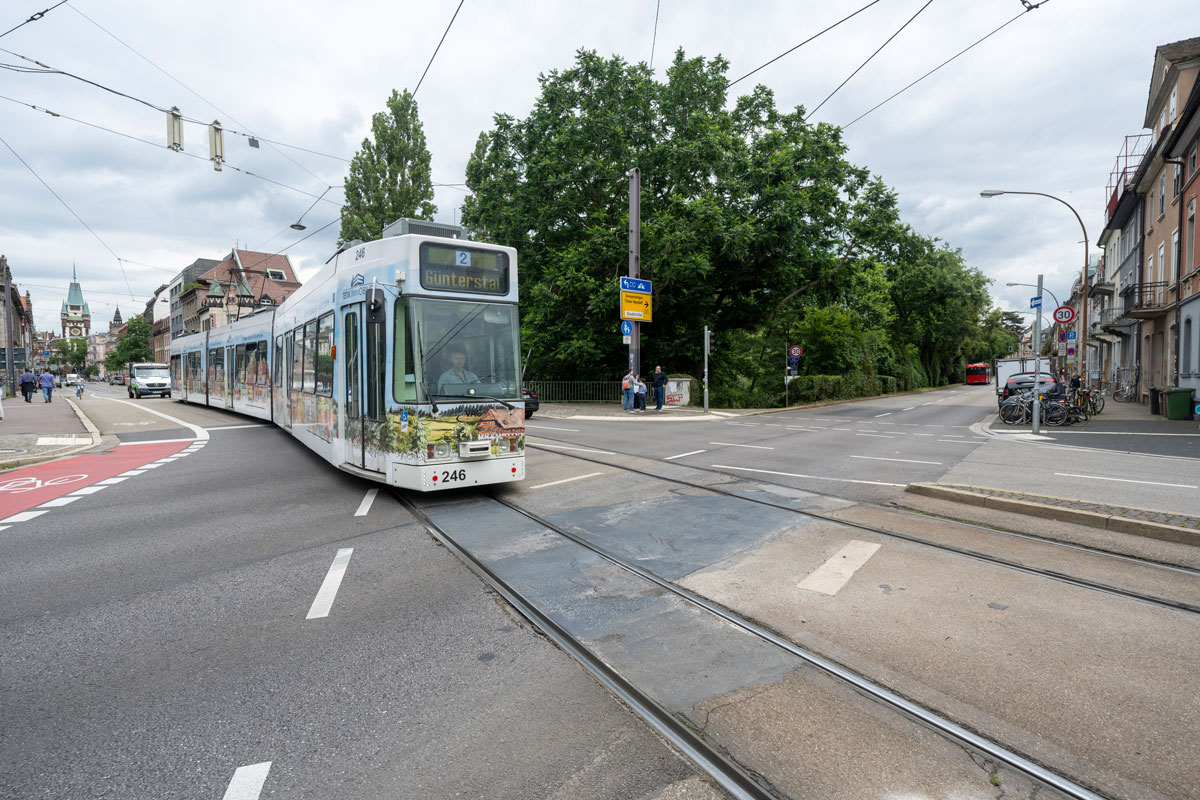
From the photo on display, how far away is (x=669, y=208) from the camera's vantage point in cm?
2791

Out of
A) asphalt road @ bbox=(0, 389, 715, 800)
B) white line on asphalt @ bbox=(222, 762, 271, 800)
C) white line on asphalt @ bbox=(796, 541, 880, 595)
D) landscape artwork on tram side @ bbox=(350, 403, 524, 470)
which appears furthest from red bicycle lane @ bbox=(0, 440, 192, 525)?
white line on asphalt @ bbox=(796, 541, 880, 595)

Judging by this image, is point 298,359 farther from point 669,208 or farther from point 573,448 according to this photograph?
point 669,208

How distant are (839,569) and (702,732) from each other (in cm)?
280

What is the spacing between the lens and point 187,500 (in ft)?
28.2

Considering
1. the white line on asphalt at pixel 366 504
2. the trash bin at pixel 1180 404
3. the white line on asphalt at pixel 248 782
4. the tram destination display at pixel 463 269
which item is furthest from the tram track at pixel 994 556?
the trash bin at pixel 1180 404

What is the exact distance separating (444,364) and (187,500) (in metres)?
4.00

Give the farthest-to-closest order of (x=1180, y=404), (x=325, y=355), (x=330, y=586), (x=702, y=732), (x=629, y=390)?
(x=629, y=390) < (x=1180, y=404) < (x=325, y=355) < (x=330, y=586) < (x=702, y=732)

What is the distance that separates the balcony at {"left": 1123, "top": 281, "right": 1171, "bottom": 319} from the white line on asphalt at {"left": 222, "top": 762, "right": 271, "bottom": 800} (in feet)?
105

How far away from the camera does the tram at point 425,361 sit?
7.70 m

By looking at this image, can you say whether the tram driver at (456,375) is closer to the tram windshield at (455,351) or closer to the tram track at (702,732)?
the tram windshield at (455,351)

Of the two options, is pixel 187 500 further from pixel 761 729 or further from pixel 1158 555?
pixel 1158 555

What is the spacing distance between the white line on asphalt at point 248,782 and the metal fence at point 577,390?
90.5 feet

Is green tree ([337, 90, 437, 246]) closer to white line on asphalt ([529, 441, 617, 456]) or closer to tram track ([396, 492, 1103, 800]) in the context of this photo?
white line on asphalt ([529, 441, 617, 456])

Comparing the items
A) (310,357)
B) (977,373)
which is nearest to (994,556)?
(310,357)
